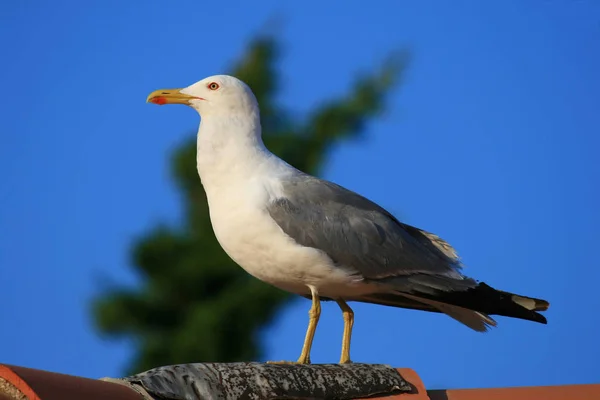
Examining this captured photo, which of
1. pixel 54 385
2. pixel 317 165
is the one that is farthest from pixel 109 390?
pixel 317 165

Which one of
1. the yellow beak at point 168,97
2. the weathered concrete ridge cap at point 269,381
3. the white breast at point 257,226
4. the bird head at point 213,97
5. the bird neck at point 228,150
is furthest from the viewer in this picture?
the yellow beak at point 168,97

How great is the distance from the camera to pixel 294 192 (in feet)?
18.2

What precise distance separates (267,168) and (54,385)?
2.77 m

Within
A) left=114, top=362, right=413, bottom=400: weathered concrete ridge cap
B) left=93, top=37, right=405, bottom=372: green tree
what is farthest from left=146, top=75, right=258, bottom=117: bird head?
left=93, top=37, right=405, bottom=372: green tree

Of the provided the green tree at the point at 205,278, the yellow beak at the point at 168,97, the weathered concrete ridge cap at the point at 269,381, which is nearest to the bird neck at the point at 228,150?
the yellow beak at the point at 168,97

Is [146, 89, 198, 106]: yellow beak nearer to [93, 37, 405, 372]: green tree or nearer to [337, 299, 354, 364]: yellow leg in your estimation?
[337, 299, 354, 364]: yellow leg

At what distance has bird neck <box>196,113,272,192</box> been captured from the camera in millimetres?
5637

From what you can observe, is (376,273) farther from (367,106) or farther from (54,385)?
(367,106)

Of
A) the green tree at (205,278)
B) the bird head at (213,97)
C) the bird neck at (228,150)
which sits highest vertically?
the green tree at (205,278)

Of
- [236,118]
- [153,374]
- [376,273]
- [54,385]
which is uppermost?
[236,118]

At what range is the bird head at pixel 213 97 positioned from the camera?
5.96m

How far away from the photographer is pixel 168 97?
20.0 feet

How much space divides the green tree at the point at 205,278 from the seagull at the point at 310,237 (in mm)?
6985

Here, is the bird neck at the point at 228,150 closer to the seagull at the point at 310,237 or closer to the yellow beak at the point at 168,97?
the seagull at the point at 310,237
